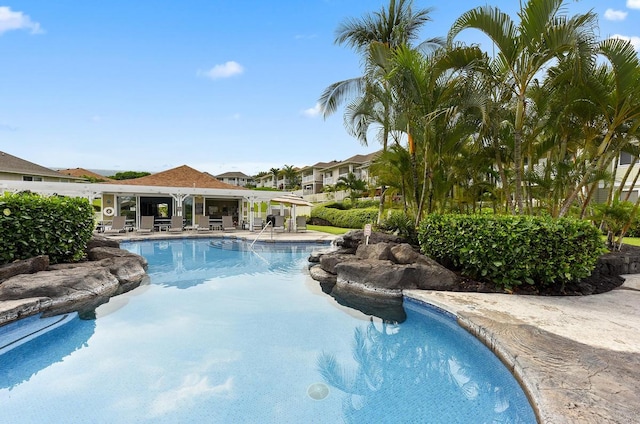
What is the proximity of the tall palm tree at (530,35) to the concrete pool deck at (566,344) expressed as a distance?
333 centimetres

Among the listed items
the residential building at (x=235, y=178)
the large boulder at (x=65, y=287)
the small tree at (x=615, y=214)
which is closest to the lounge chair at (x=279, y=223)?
the large boulder at (x=65, y=287)

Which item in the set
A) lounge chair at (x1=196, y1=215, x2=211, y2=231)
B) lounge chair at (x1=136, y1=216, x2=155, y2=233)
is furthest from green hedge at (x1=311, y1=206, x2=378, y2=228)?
lounge chair at (x1=136, y1=216, x2=155, y2=233)

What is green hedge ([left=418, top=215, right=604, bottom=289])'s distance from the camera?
18.8 feet

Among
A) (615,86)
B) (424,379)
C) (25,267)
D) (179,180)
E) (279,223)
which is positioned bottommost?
(424,379)

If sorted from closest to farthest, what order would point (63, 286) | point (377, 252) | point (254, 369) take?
point (254, 369) → point (63, 286) → point (377, 252)

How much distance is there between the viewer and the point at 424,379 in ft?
12.3

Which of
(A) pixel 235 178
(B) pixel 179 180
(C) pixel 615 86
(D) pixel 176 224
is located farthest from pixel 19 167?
(A) pixel 235 178

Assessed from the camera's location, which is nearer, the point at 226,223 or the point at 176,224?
the point at 176,224

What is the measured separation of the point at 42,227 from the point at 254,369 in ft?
21.2

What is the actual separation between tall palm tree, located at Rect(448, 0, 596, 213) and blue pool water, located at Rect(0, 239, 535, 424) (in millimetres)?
4831

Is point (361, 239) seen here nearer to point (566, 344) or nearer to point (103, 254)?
point (566, 344)

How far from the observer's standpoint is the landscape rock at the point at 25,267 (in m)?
6.10

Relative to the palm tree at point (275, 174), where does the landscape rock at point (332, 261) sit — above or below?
below

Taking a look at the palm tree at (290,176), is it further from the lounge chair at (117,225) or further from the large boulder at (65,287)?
the large boulder at (65,287)
